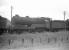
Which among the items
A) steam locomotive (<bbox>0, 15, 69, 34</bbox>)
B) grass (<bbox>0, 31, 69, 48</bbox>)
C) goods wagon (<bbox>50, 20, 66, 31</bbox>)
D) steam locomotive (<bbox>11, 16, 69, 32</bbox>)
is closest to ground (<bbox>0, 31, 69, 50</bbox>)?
grass (<bbox>0, 31, 69, 48</bbox>)

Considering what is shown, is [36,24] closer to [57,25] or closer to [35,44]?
[57,25]

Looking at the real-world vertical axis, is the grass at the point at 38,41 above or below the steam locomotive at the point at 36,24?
below

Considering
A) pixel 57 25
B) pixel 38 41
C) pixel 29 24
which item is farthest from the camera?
pixel 57 25

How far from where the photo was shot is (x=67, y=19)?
27.4 metres

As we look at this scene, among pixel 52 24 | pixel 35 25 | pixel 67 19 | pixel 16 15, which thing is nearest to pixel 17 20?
pixel 16 15

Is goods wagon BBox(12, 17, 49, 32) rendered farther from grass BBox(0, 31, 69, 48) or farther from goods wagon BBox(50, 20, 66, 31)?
grass BBox(0, 31, 69, 48)

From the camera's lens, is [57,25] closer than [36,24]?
No

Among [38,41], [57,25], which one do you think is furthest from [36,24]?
[38,41]

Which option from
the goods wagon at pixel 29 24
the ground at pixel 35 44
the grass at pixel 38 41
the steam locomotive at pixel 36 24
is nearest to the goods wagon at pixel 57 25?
the steam locomotive at pixel 36 24

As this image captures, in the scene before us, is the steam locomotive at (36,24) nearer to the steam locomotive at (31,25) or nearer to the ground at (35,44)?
the steam locomotive at (31,25)

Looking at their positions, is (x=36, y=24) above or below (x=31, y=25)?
above

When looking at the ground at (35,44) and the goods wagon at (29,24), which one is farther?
the goods wagon at (29,24)

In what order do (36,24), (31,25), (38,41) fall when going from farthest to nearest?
1. (36,24)
2. (31,25)
3. (38,41)

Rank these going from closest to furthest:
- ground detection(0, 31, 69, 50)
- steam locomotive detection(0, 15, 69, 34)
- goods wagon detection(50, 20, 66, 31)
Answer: ground detection(0, 31, 69, 50) < steam locomotive detection(0, 15, 69, 34) < goods wagon detection(50, 20, 66, 31)
